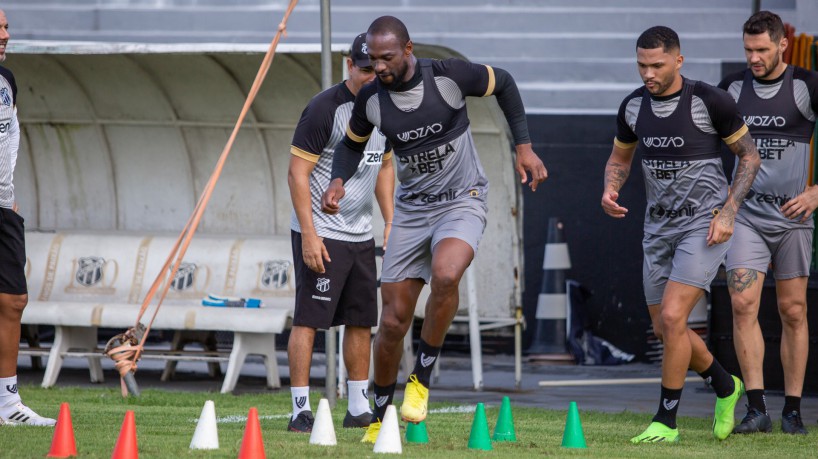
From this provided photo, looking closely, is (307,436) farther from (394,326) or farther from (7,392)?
(7,392)

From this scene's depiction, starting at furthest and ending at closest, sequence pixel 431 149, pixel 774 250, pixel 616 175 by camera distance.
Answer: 1. pixel 774 250
2. pixel 616 175
3. pixel 431 149

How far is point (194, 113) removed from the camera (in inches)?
485

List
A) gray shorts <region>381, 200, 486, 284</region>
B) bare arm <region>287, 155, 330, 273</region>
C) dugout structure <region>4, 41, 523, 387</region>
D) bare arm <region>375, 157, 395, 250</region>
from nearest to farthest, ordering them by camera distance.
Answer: gray shorts <region>381, 200, 486, 284</region> < bare arm <region>287, 155, 330, 273</region> < bare arm <region>375, 157, 395, 250</region> < dugout structure <region>4, 41, 523, 387</region>

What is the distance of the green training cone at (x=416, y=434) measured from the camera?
661cm

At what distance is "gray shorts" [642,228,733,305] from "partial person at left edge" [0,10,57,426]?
11.3 feet

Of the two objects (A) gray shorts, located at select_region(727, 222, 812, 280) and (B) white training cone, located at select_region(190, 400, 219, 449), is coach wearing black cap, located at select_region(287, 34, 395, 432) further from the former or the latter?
(A) gray shorts, located at select_region(727, 222, 812, 280)

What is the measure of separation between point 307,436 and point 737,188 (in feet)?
8.56

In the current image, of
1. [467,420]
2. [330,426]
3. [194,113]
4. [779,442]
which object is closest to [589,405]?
[467,420]

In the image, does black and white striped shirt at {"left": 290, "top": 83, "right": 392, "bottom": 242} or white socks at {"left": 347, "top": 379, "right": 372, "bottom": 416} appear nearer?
black and white striped shirt at {"left": 290, "top": 83, "right": 392, "bottom": 242}

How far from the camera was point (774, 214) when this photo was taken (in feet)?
25.3

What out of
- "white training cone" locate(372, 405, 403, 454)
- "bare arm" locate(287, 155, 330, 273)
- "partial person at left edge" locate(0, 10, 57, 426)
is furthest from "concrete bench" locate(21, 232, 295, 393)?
"white training cone" locate(372, 405, 403, 454)

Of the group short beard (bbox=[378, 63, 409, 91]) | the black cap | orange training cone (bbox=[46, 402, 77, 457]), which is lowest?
orange training cone (bbox=[46, 402, 77, 457])

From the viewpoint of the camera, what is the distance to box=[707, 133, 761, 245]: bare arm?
6898 mm

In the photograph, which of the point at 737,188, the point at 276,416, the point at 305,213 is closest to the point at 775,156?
the point at 737,188
